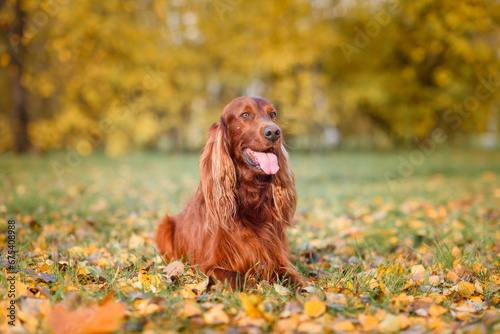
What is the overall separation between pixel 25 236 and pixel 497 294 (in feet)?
12.7

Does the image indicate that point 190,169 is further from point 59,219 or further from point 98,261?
point 98,261

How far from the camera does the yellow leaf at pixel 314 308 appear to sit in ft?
7.24

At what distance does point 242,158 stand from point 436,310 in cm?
153

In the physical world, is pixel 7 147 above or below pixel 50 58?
below

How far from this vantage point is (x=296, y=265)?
11.3ft

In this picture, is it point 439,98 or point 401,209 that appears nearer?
point 401,209

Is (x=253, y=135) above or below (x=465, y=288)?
above

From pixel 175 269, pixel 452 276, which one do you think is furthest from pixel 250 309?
pixel 452 276

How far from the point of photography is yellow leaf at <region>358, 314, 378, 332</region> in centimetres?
212

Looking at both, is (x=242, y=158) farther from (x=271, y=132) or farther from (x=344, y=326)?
(x=344, y=326)

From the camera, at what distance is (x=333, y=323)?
2146 mm

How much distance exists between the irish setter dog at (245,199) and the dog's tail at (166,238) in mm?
411

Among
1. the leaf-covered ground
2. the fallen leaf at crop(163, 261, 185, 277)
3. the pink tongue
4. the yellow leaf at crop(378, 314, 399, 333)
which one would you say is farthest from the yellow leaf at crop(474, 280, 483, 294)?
the fallen leaf at crop(163, 261, 185, 277)

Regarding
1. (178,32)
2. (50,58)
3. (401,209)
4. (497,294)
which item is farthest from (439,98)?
(497,294)
